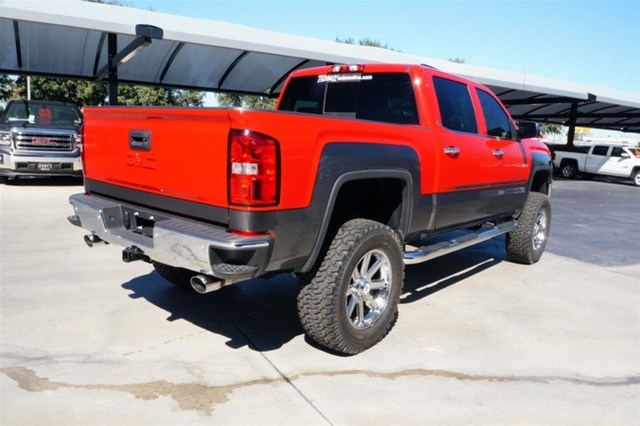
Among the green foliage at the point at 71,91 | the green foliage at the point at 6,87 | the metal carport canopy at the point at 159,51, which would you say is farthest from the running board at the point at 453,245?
the green foliage at the point at 6,87

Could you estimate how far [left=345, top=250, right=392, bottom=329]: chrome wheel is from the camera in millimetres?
3520

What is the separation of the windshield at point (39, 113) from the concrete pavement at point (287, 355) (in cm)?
755

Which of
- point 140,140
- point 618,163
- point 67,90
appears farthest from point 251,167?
point 67,90

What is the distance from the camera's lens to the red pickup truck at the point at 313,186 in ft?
9.13

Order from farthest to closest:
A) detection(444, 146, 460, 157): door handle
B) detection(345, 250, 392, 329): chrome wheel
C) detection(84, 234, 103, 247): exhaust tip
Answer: detection(444, 146, 460, 157): door handle → detection(84, 234, 103, 247): exhaust tip → detection(345, 250, 392, 329): chrome wheel

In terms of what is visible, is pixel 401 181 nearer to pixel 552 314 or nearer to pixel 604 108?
pixel 552 314

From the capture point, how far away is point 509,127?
18.4 ft

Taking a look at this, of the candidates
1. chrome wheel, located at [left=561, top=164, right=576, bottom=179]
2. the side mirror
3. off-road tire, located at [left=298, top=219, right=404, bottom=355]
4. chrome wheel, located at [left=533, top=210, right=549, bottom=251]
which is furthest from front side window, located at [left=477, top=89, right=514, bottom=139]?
chrome wheel, located at [left=561, top=164, right=576, bottom=179]

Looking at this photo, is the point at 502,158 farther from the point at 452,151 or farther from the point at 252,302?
the point at 252,302

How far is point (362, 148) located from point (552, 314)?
256cm

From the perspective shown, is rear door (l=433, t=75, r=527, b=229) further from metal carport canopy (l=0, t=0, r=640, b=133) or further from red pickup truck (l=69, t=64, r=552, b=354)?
metal carport canopy (l=0, t=0, r=640, b=133)

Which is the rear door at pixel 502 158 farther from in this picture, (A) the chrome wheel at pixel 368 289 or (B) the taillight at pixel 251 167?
(B) the taillight at pixel 251 167

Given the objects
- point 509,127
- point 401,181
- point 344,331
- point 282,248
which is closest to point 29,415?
point 282,248

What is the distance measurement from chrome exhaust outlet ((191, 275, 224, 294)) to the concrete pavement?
0.62m
